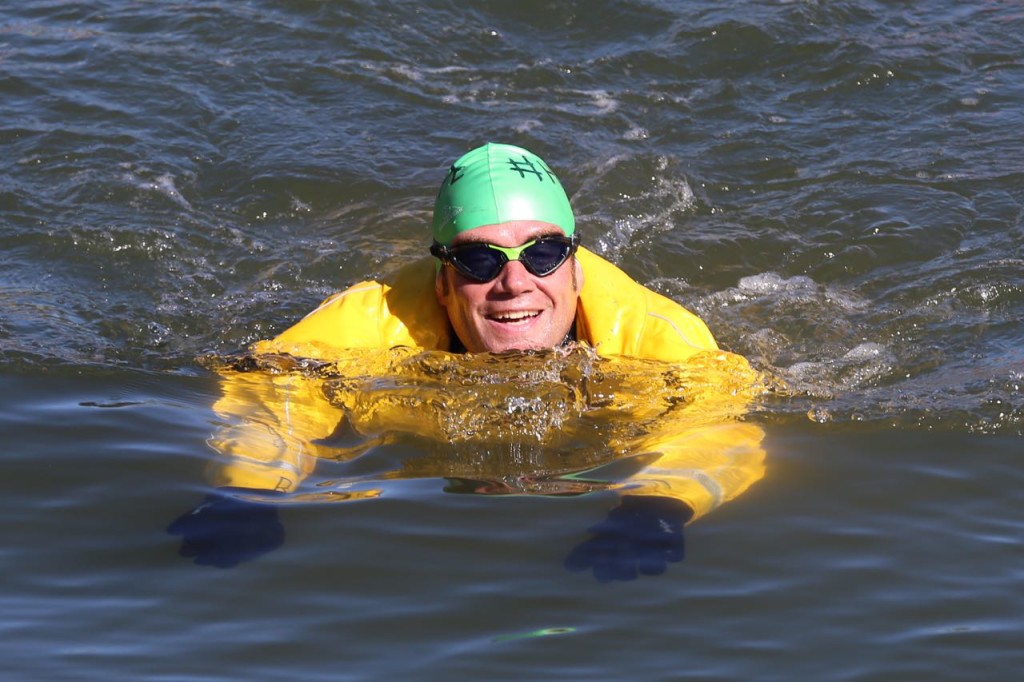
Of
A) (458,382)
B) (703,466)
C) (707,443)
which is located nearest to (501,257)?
(458,382)

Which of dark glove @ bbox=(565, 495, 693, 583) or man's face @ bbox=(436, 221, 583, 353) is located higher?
man's face @ bbox=(436, 221, 583, 353)

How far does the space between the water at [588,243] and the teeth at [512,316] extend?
2.86 feet

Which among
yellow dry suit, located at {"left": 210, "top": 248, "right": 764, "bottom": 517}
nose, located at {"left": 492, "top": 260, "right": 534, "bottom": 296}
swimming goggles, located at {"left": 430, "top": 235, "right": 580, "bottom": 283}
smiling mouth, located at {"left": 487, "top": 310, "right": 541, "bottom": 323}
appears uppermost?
swimming goggles, located at {"left": 430, "top": 235, "right": 580, "bottom": 283}

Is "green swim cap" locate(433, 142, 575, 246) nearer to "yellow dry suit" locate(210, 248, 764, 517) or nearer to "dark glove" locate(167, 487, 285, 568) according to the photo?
"yellow dry suit" locate(210, 248, 764, 517)

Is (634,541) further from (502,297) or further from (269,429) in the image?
(269,429)

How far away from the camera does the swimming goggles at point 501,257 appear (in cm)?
603

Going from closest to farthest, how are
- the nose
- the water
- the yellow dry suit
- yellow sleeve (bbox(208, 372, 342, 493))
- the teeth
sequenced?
1. the water
2. yellow sleeve (bbox(208, 372, 342, 493))
3. the yellow dry suit
4. the nose
5. the teeth

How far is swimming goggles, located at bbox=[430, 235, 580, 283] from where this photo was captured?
6.03m

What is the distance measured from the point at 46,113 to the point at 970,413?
659cm

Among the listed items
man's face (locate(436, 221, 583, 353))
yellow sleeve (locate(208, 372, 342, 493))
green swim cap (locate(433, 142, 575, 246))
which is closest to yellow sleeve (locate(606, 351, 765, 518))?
man's face (locate(436, 221, 583, 353))

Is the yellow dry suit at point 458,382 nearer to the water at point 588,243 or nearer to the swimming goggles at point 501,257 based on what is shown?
the water at point 588,243

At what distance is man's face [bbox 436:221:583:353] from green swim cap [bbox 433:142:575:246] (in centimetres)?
6

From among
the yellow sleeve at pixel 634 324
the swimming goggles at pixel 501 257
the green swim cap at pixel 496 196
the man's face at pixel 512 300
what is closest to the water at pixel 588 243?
the yellow sleeve at pixel 634 324

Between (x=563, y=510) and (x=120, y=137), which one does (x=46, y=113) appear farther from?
(x=563, y=510)
